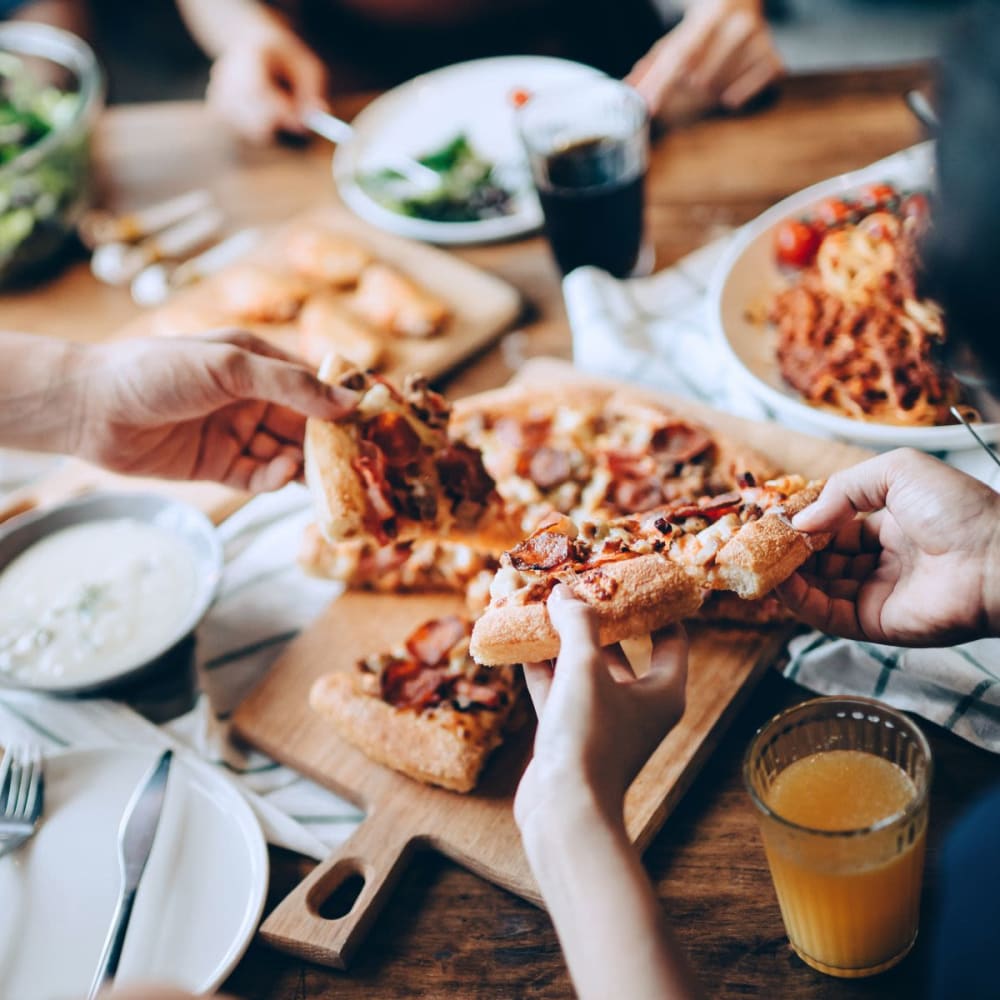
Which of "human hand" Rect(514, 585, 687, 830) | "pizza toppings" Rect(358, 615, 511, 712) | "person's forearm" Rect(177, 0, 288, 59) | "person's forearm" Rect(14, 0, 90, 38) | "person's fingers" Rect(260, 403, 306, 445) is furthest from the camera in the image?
"person's forearm" Rect(14, 0, 90, 38)

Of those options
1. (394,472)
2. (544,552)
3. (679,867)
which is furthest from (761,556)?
(394,472)

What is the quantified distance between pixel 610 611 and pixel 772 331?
1.52 meters

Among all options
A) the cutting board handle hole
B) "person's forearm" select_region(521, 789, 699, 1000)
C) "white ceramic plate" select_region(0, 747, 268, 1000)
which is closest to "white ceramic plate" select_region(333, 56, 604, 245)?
"white ceramic plate" select_region(0, 747, 268, 1000)

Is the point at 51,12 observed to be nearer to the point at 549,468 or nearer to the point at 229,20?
the point at 229,20

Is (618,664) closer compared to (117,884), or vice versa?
(618,664)

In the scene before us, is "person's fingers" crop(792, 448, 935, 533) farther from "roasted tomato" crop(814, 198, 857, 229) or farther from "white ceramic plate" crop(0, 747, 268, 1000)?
"roasted tomato" crop(814, 198, 857, 229)

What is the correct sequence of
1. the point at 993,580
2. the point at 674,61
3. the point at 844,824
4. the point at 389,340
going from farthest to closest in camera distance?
the point at 674,61 < the point at 389,340 < the point at 993,580 < the point at 844,824

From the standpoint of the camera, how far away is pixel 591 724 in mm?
1636

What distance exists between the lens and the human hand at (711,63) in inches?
164

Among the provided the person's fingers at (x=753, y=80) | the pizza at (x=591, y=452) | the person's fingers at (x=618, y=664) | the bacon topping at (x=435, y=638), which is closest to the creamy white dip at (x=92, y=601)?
the bacon topping at (x=435, y=638)

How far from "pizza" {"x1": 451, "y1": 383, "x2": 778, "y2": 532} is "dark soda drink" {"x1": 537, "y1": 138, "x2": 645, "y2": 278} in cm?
67

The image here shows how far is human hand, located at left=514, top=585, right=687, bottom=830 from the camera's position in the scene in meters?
1.62

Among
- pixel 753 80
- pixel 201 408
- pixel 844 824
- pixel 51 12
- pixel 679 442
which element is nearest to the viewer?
pixel 844 824

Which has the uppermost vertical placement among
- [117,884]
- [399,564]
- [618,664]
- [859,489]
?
[859,489]
